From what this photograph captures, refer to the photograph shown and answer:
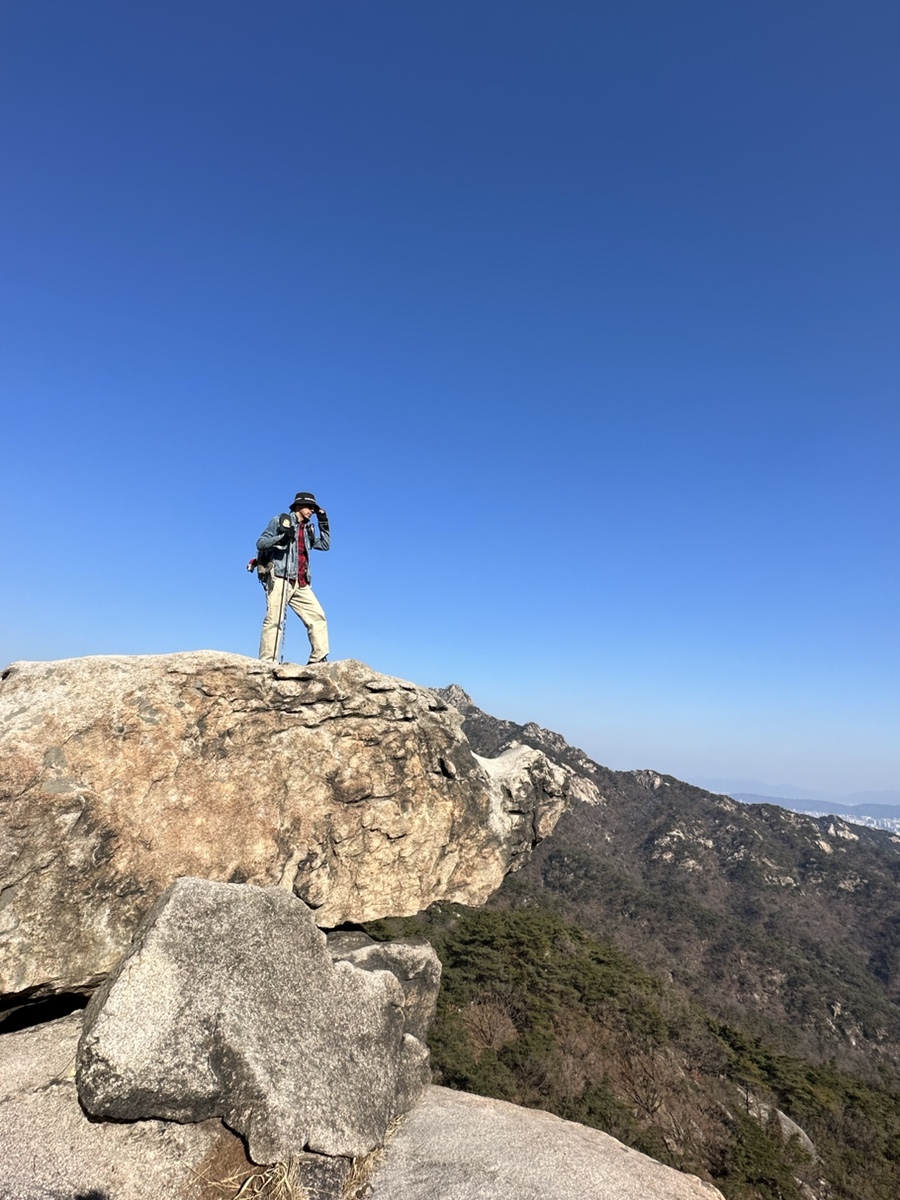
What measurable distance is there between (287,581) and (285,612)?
606mm

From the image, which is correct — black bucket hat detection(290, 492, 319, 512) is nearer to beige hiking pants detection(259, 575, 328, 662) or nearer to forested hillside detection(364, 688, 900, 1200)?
beige hiking pants detection(259, 575, 328, 662)

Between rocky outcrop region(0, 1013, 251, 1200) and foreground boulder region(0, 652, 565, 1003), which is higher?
foreground boulder region(0, 652, 565, 1003)

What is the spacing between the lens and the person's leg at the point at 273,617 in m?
11.1

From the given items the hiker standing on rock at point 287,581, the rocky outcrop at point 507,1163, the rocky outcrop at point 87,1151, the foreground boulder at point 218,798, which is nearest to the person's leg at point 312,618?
the hiker standing on rock at point 287,581

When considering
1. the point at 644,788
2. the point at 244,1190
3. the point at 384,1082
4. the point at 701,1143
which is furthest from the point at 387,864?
the point at 644,788

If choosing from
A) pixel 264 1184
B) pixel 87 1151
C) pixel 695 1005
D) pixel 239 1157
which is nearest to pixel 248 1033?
pixel 239 1157

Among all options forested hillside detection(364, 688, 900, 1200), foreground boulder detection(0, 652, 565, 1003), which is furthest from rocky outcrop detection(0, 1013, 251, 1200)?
forested hillside detection(364, 688, 900, 1200)

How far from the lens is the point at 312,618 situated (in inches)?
451

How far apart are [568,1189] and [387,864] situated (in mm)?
4779

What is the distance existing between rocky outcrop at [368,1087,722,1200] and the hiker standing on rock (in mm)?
7332

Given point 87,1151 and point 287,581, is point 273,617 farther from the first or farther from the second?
point 87,1151

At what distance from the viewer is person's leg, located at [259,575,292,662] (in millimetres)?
11062

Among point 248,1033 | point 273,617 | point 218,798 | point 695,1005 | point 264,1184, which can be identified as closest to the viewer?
point 264,1184

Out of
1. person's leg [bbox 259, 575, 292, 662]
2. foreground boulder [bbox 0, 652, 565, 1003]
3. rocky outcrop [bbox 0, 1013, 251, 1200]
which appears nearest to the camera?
rocky outcrop [bbox 0, 1013, 251, 1200]
